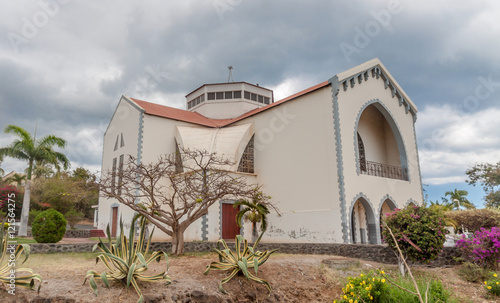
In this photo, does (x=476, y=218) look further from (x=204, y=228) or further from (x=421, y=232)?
(x=204, y=228)

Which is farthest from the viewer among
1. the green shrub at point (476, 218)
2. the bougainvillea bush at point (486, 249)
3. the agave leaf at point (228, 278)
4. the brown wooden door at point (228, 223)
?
the brown wooden door at point (228, 223)

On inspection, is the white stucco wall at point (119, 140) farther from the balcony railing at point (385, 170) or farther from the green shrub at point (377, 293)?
the green shrub at point (377, 293)

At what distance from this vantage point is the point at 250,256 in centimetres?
795

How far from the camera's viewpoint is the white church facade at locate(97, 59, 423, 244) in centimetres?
1531

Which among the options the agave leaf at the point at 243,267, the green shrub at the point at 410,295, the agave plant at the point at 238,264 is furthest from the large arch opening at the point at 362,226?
the agave leaf at the point at 243,267

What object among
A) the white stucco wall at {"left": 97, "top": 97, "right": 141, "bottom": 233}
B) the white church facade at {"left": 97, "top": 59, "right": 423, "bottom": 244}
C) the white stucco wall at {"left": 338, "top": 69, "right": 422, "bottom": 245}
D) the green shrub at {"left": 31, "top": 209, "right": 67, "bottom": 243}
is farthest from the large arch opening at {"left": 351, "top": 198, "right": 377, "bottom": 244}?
the green shrub at {"left": 31, "top": 209, "right": 67, "bottom": 243}

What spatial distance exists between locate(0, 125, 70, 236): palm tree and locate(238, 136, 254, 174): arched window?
422 inches

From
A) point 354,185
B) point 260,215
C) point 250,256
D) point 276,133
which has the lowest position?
point 250,256

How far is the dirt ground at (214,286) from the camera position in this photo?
5984mm

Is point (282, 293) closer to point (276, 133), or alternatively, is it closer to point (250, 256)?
point (250, 256)

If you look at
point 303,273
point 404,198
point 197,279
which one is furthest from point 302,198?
point 197,279

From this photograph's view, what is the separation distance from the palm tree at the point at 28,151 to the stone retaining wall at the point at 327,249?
7.20m

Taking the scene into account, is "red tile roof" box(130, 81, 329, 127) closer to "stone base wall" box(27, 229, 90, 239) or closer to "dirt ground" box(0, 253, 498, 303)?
"stone base wall" box(27, 229, 90, 239)

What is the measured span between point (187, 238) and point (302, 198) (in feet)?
20.6
